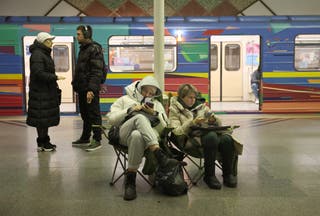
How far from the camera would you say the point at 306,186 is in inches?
159

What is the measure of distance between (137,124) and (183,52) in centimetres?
550

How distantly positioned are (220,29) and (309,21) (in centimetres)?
200

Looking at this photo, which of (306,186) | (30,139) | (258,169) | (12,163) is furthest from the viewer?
(30,139)

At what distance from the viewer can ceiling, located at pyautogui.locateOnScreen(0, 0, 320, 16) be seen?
11211 mm

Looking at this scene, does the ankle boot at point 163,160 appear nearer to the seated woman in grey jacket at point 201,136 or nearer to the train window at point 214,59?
the seated woman in grey jacket at point 201,136

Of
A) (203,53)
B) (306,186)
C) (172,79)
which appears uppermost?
(203,53)

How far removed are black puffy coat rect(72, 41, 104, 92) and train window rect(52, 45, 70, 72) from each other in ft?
19.4

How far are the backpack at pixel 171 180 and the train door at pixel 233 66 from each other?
26.3ft

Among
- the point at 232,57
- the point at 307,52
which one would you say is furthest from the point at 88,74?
the point at 232,57

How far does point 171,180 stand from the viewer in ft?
12.1

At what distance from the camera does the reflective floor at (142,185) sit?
3.43m

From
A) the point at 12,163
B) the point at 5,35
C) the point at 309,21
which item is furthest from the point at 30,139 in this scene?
the point at 309,21

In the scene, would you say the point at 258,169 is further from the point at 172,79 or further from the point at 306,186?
the point at 172,79

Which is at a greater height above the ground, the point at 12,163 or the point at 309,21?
the point at 309,21
